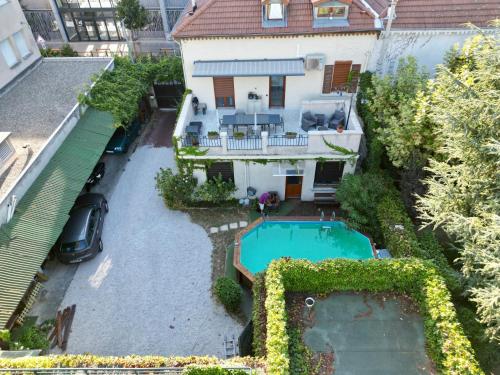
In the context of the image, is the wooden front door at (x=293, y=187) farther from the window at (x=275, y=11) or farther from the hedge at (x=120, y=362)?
the hedge at (x=120, y=362)

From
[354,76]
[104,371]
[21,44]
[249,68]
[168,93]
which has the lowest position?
[168,93]

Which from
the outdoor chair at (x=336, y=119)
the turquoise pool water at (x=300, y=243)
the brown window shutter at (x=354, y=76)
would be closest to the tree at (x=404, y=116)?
the outdoor chair at (x=336, y=119)

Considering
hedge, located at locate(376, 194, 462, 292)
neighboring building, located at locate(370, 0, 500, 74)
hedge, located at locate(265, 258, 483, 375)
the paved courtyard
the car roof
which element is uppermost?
neighboring building, located at locate(370, 0, 500, 74)

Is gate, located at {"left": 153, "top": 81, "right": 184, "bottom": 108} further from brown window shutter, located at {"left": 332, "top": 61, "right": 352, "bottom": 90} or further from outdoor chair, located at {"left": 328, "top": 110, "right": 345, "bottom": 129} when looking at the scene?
outdoor chair, located at {"left": 328, "top": 110, "right": 345, "bottom": 129}

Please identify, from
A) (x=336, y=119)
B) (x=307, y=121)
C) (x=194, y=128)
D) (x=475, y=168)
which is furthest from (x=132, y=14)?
(x=475, y=168)

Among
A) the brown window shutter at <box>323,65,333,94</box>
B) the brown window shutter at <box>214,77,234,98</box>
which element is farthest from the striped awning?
the brown window shutter at <box>323,65,333,94</box>

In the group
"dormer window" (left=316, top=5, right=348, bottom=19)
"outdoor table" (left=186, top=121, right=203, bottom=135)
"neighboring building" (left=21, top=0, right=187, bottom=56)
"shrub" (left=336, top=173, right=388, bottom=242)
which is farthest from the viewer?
"neighboring building" (left=21, top=0, right=187, bottom=56)

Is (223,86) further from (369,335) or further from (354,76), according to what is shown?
(369,335)
